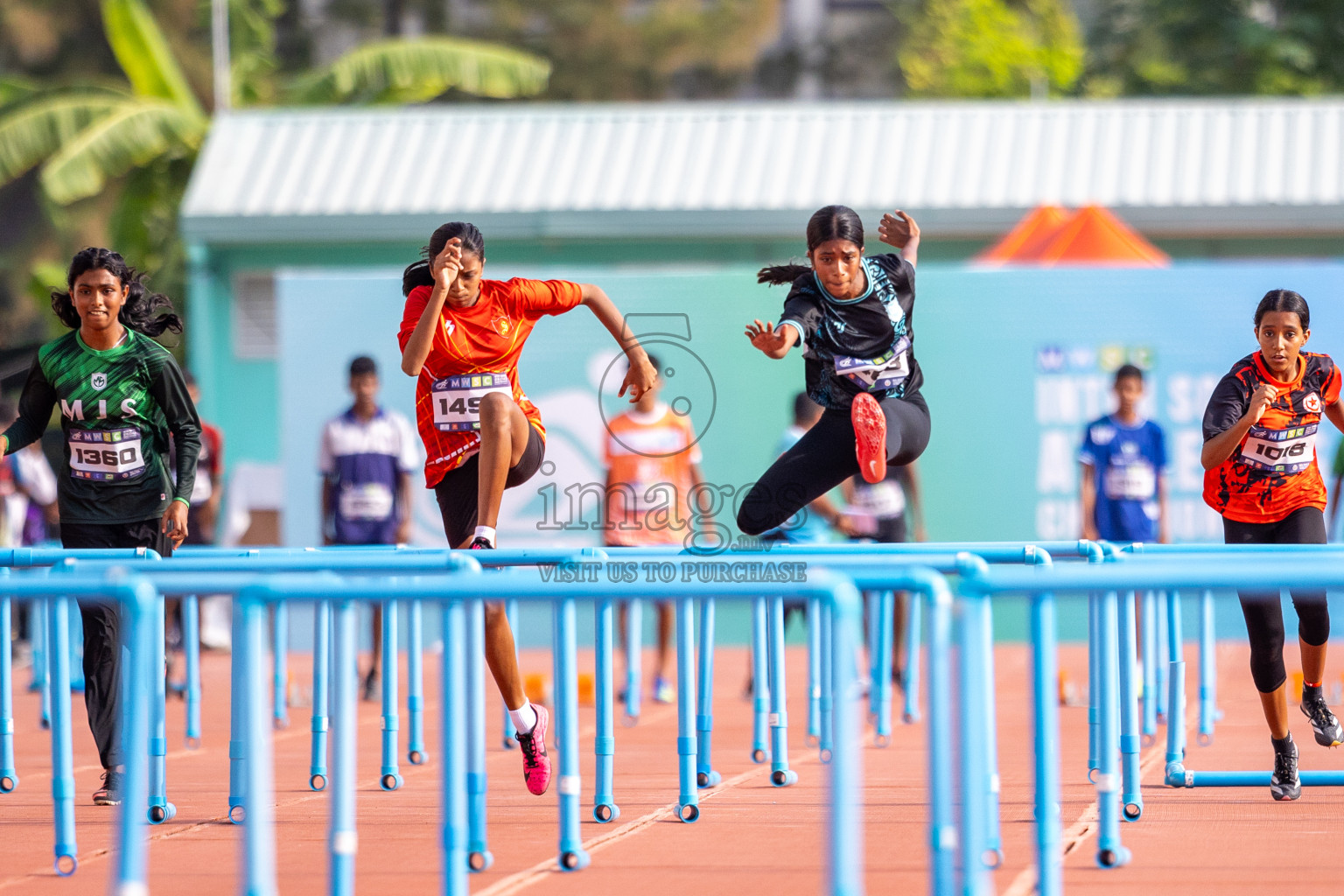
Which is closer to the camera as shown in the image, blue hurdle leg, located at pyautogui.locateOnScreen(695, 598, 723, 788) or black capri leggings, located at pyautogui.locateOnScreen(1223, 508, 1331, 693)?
black capri leggings, located at pyautogui.locateOnScreen(1223, 508, 1331, 693)

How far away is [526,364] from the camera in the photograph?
13930 mm

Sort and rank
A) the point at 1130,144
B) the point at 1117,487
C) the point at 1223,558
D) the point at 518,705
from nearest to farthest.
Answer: the point at 1223,558 → the point at 518,705 → the point at 1117,487 → the point at 1130,144

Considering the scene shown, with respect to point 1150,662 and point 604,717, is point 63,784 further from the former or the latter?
point 1150,662

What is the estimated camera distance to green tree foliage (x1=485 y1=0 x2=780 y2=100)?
39062 mm

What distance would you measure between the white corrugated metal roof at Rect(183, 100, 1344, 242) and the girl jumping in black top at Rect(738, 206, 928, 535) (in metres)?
10.1

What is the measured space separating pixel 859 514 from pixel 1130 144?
8463 millimetres

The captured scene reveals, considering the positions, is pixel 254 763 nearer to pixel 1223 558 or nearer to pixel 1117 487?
pixel 1223 558

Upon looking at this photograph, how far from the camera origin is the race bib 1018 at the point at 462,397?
6.44 meters

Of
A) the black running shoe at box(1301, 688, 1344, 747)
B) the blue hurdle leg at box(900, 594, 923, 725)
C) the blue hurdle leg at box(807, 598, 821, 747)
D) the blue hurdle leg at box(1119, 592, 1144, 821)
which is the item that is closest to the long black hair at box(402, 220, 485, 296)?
the blue hurdle leg at box(807, 598, 821, 747)

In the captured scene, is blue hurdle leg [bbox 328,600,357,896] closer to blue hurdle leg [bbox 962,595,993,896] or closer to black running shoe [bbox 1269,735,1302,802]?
blue hurdle leg [bbox 962,595,993,896]

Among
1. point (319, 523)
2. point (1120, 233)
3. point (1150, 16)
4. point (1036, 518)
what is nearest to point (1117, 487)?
point (1036, 518)

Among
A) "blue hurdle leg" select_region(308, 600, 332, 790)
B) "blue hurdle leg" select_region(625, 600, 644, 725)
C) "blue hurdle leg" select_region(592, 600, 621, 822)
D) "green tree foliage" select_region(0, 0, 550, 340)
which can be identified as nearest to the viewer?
"blue hurdle leg" select_region(592, 600, 621, 822)

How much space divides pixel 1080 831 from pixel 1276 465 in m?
1.68

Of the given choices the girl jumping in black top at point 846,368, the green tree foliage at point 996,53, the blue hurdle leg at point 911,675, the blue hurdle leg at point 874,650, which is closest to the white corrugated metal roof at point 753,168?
the blue hurdle leg at point 874,650
